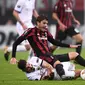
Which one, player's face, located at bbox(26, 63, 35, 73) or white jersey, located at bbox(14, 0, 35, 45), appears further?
white jersey, located at bbox(14, 0, 35, 45)

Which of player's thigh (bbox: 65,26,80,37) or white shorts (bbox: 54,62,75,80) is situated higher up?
white shorts (bbox: 54,62,75,80)

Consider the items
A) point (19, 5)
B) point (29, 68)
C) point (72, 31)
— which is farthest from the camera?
point (72, 31)

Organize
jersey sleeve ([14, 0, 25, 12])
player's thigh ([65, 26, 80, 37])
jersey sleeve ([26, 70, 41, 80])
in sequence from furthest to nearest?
player's thigh ([65, 26, 80, 37]) → jersey sleeve ([14, 0, 25, 12]) → jersey sleeve ([26, 70, 41, 80])

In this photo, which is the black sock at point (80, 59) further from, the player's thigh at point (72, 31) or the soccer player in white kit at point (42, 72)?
the player's thigh at point (72, 31)

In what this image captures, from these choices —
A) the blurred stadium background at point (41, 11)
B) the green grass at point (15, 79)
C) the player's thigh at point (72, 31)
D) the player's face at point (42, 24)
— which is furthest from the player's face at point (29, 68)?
the blurred stadium background at point (41, 11)

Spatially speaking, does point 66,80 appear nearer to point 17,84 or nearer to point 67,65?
point 67,65

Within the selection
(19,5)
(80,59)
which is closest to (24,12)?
(19,5)

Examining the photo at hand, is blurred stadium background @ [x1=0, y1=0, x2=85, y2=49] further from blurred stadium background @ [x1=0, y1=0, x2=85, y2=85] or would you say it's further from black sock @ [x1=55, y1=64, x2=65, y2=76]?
black sock @ [x1=55, y1=64, x2=65, y2=76]

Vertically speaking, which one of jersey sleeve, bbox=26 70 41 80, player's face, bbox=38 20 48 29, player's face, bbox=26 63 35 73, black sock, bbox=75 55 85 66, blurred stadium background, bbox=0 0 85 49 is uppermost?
player's face, bbox=38 20 48 29

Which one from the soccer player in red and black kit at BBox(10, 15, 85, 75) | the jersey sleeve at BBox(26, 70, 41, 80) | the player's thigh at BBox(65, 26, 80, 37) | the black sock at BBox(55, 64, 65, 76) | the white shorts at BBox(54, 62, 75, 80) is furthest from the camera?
the player's thigh at BBox(65, 26, 80, 37)

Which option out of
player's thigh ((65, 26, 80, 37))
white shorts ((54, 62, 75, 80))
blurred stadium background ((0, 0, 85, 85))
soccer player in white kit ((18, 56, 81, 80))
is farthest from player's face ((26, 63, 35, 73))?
player's thigh ((65, 26, 80, 37))

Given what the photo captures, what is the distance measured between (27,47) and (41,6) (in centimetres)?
1551

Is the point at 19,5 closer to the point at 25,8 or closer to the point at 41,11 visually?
the point at 25,8

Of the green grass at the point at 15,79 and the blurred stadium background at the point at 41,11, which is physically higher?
the green grass at the point at 15,79
